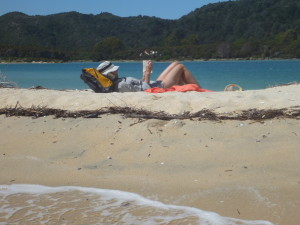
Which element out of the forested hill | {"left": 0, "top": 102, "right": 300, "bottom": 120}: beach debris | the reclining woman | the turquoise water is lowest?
the turquoise water

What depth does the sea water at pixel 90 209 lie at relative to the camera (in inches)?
96.1

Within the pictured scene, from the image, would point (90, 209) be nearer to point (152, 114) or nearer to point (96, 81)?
point (152, 114)

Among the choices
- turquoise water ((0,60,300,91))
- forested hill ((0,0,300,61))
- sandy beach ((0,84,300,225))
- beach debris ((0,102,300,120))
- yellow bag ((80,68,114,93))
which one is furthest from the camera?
forested hill ((0,0,300,61))

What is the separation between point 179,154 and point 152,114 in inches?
40.2

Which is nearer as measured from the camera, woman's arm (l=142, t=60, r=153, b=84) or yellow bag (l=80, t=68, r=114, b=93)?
yellow bag (l=80, t=68, r=114, b=93)

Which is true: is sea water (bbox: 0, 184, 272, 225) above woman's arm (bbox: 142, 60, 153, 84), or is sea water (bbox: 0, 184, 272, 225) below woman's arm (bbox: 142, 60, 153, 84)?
below

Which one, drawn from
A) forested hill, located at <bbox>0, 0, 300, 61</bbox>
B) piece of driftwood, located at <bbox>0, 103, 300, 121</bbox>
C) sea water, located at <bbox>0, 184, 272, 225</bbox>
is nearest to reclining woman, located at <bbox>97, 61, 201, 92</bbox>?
piece of driftwood, located at <bbox>0, 103, 300, 121</bbox>

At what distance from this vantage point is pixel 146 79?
6.91 meters

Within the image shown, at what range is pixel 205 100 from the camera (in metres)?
4.75

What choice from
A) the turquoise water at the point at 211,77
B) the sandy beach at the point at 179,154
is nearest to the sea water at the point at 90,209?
the sandy beach at the point at 179,154

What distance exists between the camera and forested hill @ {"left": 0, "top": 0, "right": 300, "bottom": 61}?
6694 cm

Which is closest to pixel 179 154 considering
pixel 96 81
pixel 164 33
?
pixel 96 81

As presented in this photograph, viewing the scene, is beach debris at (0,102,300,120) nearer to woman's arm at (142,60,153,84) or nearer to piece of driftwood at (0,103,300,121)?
piece of driftwood at (0,103,300,121)

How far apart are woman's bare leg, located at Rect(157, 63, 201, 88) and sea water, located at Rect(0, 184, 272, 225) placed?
3.97 metres
